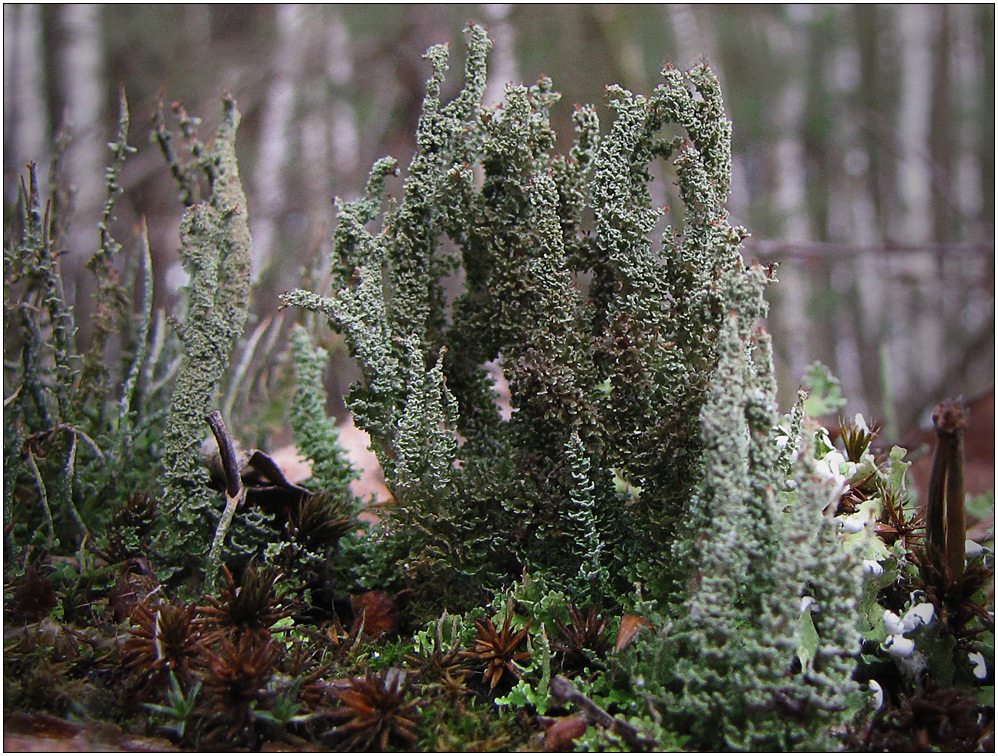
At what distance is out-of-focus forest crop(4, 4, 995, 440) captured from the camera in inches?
120

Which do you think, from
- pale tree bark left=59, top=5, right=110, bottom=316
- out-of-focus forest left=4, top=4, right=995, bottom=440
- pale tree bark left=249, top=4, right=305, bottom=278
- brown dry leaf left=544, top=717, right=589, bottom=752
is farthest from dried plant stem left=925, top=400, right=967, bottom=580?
pale tree bark left=249, top=4, right=305, bottom=278

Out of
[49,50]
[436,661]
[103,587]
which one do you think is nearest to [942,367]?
[436,661]

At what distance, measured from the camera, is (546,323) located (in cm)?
116

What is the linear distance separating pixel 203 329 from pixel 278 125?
266 centimetres

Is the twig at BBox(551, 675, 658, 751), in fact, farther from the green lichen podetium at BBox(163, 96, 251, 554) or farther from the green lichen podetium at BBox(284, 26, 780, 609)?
the green lichen podetium at BBox(163, 96, 251, 554)

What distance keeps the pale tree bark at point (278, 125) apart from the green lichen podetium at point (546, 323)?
7.84 feet

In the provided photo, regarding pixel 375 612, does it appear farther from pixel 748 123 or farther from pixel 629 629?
pixel 748 123

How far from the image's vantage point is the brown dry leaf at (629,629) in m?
1.03

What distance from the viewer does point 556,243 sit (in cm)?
117

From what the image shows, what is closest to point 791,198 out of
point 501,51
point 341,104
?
point 501,51

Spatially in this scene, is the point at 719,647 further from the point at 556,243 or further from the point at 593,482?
the point at 556,243

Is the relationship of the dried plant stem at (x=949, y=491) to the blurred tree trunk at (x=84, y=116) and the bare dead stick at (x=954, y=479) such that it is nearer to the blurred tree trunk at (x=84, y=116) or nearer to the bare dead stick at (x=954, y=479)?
the bare dead stick at (x=954, y=479)

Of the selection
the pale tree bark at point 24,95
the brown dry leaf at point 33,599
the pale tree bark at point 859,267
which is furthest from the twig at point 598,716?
the pale tree bark at point 859,267

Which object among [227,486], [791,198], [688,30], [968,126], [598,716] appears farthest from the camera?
[791,198]
